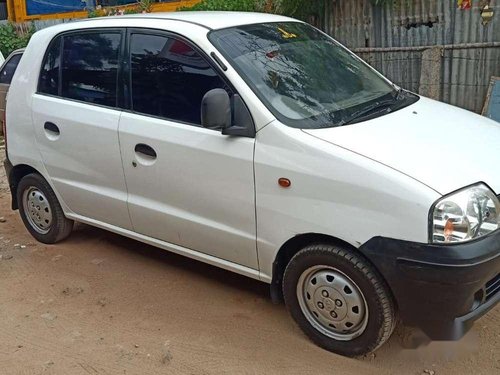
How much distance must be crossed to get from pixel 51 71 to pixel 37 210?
1242 millimetres

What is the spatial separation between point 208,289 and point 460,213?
→ 1979 millimetres

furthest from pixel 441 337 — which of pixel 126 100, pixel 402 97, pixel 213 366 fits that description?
pixel 126 100

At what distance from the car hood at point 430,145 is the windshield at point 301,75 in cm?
19

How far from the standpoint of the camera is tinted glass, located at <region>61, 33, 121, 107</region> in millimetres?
4066

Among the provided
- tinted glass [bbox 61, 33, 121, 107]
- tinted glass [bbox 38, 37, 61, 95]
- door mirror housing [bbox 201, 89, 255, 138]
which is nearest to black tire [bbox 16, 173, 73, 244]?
tinted glass [bbox 38, 37, 61, 95]

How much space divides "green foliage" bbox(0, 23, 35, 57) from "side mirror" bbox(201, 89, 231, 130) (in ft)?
38.2

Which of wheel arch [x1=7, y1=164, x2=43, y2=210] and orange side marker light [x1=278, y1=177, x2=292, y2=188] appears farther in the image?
wheel arch [x1=7, y1=164, x2=43, y2=210]

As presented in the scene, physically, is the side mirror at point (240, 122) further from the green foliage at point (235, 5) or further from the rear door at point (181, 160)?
the green foliage at point (235, 5)

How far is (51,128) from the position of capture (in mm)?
4434

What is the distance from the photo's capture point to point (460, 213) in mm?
2713

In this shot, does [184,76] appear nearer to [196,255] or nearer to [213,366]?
[196,255]

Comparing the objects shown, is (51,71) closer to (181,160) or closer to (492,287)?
(181,160)

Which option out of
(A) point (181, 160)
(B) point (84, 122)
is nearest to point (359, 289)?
(A) point (181, 160)

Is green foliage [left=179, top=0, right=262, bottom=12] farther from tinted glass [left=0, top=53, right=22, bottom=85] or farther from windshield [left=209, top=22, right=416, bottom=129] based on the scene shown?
windshield [left=209, top=22, right=416, bottom=129]
